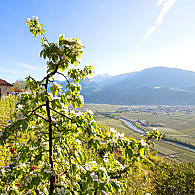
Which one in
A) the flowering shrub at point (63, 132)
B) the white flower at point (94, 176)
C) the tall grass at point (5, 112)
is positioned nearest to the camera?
the white flower at point (94, 176)

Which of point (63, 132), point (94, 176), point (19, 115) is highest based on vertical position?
point (19, 115)

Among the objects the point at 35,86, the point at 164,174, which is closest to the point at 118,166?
the point at 35,86

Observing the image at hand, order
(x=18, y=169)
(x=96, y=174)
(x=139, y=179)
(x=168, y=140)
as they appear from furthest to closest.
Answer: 1. (x=168, y=140)
2. (x=139, y=179)
3. (x=18, y=169)
4. (x=96, y=174)

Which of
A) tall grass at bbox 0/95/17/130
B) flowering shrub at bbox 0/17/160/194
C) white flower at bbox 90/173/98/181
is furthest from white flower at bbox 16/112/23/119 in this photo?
tall grass at bbox 0/95/17/130

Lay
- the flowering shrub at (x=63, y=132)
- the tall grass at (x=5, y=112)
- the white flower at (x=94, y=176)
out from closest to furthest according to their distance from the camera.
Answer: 1. the white flower at (x=94, y=176)
2. the flowering shrub at (x=63, y=132)
3. the tall grass at (x=5, y=112)

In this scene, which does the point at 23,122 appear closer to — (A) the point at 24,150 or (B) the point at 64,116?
(B) the point at 64,116

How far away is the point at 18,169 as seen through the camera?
9.85 ft

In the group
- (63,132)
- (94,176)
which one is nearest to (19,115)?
(63,132)

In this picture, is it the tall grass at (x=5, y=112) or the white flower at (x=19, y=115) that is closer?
the white flower at (x=19, y=115)

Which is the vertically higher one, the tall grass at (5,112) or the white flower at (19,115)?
the white flower at (19,115)

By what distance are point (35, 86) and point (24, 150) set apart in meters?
1.88

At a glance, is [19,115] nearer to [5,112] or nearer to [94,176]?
[94,176]

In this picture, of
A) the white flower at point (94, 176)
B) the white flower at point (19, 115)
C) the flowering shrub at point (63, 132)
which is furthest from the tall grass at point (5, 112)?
the white flower at point (94, 176)

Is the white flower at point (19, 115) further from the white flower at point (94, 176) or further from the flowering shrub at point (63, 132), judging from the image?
the white flower at point (94, 176)
